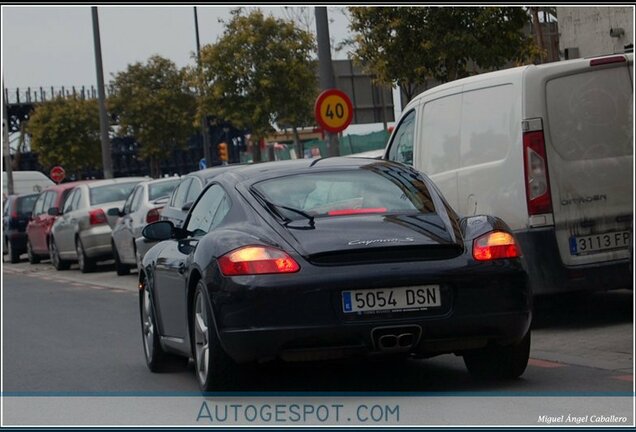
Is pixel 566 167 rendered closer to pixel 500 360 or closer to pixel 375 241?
pixel 500 360

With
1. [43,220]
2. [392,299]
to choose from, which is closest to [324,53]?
[43,220]

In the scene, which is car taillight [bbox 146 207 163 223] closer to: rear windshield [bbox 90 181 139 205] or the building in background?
rear windshield [bbox 90 181 139 205]

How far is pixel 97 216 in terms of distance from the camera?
2516 centimetres

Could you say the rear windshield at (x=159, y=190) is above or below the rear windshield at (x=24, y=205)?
below

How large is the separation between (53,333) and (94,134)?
75.3 metres

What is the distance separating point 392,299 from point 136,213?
46.8ft

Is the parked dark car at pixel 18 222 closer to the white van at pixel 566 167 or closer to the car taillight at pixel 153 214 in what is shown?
the car taillight at pixel 153 214

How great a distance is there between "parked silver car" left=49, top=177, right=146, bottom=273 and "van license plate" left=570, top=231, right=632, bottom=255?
14.0 m

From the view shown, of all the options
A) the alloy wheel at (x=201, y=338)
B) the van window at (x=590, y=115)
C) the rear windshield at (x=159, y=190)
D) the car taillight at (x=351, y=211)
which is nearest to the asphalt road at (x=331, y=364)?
the alloy wheel at (x=201, y=338)

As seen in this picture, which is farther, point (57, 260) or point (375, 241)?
point (57, 260)

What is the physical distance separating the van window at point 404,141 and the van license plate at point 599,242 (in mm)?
2186

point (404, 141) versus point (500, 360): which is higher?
point (404, 141)

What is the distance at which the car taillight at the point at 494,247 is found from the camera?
7.89m

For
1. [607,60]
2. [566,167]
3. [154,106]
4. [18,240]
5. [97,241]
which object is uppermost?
[154,106]
